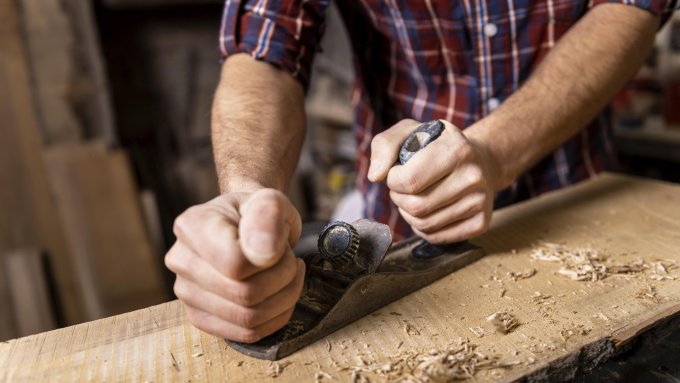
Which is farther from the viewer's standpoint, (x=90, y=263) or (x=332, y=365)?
(x=90, y=263)

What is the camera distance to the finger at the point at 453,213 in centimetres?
112

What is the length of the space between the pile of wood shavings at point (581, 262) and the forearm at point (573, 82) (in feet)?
0.59

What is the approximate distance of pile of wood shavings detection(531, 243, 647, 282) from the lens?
1.07 m

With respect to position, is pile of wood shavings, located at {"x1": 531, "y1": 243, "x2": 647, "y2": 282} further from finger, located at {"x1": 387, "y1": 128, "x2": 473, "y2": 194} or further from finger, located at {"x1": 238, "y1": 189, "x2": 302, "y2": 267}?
finger, located at {"x1": 238, "y1": 189, "x2": 302, "y2": 267}

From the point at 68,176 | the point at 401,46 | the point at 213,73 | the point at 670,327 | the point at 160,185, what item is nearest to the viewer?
the point at 670,327

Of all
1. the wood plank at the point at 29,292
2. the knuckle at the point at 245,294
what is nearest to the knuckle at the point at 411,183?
the knuckle at the point at 245,294

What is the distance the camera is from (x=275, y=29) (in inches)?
56.9

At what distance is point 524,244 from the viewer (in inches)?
48.8

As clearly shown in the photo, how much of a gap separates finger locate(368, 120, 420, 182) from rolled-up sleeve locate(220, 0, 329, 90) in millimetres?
474

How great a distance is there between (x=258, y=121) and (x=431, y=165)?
0.49 m

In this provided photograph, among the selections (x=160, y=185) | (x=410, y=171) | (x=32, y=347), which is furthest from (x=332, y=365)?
(x=160, y=185)

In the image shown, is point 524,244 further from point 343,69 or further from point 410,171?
point 343,69

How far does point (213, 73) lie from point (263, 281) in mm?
2665

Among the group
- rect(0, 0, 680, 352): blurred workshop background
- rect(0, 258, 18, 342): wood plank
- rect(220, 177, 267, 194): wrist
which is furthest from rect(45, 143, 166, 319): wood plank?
rect(220, 177, 267, 194): wrist
